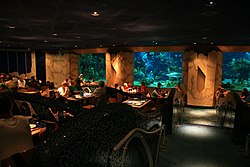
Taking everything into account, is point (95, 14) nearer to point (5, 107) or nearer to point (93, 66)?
point (5, 107)

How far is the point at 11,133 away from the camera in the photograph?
6.79ft

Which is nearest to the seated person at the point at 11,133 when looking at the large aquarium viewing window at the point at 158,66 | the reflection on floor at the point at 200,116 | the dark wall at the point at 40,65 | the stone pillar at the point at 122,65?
the reflection on floor at the point at 200,116

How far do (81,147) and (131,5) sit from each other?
2624mm

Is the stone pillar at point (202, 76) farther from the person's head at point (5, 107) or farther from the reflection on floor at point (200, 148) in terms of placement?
the person's head at point (5, 107)

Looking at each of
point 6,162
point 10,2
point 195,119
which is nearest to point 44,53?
point 195,119

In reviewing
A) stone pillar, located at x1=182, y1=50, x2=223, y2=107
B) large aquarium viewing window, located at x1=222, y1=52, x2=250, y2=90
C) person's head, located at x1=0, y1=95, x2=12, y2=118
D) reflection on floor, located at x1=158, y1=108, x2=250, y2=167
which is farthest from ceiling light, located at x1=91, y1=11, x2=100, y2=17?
large aquarium viewing window, located at x1=222, y1=52, x2=250, y2=90

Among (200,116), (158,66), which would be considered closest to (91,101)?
(200,116)

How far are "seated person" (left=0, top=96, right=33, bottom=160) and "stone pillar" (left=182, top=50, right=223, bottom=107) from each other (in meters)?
10.1

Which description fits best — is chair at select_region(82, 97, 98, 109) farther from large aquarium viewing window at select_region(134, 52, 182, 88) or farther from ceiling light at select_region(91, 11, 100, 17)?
large aquarium viewing window at select_region(134, 52, 182, 88)

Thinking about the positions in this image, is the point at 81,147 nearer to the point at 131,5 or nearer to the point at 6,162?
the point at 6,162

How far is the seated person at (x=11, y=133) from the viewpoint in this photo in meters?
2.00

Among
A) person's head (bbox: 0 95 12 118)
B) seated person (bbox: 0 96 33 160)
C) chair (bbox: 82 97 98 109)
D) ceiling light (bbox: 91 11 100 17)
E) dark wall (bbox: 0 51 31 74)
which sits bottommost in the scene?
chair (bbox: 82 97 98 109)

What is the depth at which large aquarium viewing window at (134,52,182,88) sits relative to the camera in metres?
30.8

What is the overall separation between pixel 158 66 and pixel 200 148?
2890 cm
